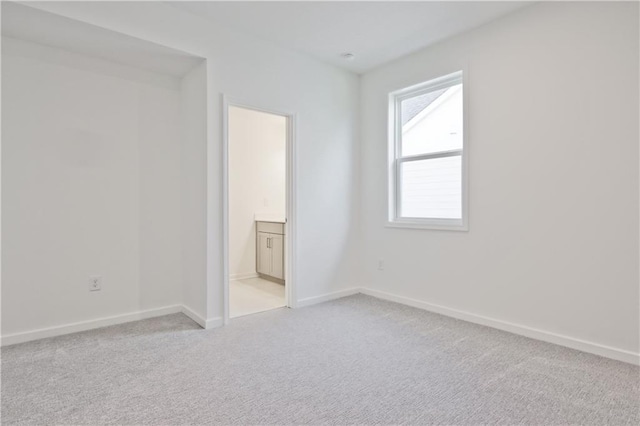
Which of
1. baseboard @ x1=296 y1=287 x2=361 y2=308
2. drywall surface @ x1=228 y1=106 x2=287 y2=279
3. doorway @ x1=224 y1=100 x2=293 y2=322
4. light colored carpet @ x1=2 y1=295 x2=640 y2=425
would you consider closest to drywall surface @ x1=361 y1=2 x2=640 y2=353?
light colored carpet @ x1=2 y1=295 x2=640 y2=425

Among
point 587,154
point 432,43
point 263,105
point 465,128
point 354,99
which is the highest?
point 432,43

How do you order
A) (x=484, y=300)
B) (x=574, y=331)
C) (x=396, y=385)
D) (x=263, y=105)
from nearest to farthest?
(x=396, y=385) < (x=574, y=331) < (x=484, y=300) < (x=263, y=105)

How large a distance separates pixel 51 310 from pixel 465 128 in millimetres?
3807

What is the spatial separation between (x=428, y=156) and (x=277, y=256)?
231 centimetres

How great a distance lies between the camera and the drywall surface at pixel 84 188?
2637 mm

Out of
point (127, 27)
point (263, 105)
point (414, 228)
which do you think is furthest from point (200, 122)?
point (414, 228)

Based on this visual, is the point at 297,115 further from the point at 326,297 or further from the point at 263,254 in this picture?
the point at 263,254

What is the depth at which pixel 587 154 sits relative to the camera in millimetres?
2439

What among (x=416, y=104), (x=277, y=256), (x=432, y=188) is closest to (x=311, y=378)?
(x=432, y=188)

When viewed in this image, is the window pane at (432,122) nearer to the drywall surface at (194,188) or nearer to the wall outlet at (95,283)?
the drywall surface at (194,188)

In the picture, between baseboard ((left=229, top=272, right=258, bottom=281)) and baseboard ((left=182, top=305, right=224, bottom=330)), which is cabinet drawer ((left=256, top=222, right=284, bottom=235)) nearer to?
baseboard ((left=229, top=272, right=258, bottom=281))

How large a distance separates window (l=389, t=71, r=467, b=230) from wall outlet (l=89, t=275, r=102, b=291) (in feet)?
9.31

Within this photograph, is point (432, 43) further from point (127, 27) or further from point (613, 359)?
point (613, 359)

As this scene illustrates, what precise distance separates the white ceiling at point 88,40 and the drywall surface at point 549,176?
2367 millimetres
